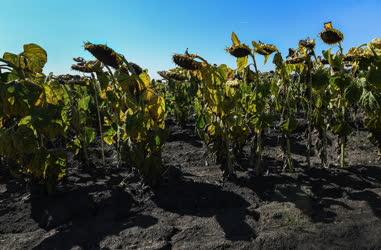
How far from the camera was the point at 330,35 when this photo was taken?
3807mm

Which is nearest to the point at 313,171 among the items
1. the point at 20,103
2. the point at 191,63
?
the point at 191,63

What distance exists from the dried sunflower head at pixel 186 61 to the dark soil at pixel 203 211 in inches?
36.8

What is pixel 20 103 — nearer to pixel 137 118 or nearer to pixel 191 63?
pixel 137 118

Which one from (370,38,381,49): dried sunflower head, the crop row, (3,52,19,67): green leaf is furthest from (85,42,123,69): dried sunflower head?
(370,38,381,49): dried sunflower head

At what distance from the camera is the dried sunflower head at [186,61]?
3.65 meters

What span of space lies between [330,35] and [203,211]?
1.59 metres

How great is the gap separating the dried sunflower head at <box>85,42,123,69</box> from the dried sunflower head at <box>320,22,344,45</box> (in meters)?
1.51

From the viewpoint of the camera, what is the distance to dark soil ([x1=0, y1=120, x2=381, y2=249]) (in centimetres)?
306

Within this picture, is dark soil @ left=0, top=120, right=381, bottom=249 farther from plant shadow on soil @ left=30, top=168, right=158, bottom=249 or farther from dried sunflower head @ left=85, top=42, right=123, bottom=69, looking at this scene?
dried sunflower head @ left=85, top=42, right=123, bottom=69

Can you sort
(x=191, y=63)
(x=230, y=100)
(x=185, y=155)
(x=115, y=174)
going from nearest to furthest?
(x=191, y=63) → (x=230, y=100) → (x=115, y=174) → (x=185, y=155)

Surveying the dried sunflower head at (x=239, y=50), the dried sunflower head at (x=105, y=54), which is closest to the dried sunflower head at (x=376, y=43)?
the dried sunflower head at (x=239, y=50)

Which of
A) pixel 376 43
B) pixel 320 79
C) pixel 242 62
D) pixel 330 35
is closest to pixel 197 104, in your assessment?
pixel 242 62

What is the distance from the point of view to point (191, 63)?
3.73 metres

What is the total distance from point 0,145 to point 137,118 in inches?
37.2
